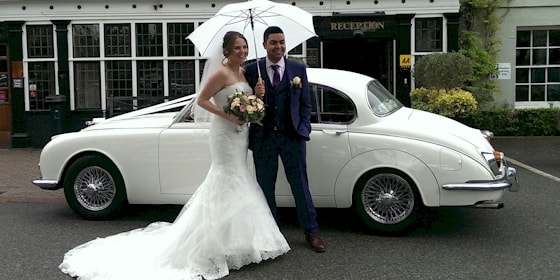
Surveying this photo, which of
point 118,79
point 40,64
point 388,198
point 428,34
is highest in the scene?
point 428,34

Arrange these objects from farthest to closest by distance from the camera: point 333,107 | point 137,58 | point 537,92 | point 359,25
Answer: point 537,92 < point 137,58 < point 359,25 < point 333,107

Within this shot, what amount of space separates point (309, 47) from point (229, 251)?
889cm

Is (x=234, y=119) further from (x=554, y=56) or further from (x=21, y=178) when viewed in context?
(x=554, y=56)

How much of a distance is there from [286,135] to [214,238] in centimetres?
111

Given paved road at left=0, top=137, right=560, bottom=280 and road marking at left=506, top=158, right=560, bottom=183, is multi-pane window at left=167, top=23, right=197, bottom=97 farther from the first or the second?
road marking at left=506, top=158, right=560, bottom=183

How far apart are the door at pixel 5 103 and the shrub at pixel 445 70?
9.29 m

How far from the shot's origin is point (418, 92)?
39.5 ft

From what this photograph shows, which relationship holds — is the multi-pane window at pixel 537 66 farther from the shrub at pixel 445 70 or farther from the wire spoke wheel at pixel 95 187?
the wire spoke wheel at pixel 95 187

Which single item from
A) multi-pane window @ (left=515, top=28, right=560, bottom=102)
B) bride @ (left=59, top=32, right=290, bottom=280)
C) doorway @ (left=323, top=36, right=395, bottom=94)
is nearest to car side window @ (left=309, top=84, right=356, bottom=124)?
bride @ (left=59, top=32, right=290, bottom=280)

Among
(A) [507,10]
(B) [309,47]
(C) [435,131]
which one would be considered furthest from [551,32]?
(C) [435,131]

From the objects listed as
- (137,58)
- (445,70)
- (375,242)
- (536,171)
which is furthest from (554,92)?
(375,242)

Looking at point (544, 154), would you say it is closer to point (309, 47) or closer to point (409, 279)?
point (309, 47)

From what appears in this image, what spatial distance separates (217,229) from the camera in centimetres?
501

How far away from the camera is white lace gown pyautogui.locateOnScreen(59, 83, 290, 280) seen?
489 centimetres
